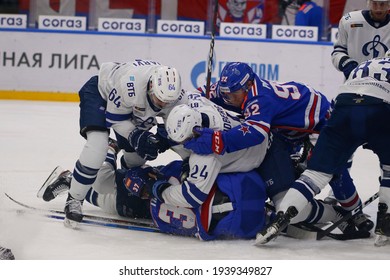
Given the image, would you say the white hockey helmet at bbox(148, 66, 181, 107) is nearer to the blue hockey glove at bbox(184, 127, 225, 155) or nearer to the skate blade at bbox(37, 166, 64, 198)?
the blue hockey glove at bbox(184, 127, 225, 155)

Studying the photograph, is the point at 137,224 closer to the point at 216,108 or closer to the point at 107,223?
the point at 107,223

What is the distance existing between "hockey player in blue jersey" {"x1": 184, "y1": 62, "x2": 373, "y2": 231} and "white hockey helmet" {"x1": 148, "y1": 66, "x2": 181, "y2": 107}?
0.83ft

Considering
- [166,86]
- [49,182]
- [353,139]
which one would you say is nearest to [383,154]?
[353,139]

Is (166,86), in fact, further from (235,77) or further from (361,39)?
(361,39)

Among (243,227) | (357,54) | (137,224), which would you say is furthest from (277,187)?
(357,54)

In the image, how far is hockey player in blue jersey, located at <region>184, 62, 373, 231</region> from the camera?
443cm

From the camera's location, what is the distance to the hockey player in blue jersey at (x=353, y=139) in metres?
4.38

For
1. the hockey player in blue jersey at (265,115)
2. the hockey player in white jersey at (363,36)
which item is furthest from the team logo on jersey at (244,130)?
the hockey player in white jersey at (363,36)

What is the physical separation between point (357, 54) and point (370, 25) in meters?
0.20

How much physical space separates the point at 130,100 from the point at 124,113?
13 centimetres

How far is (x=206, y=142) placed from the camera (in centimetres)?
438

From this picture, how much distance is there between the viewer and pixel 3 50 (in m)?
10.9
